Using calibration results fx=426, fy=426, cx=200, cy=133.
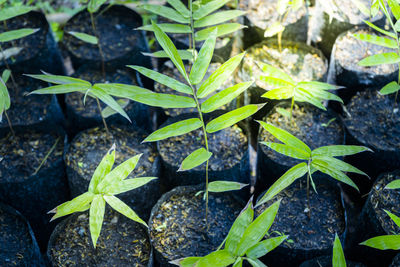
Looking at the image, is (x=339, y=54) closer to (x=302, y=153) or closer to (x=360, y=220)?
(x=360, y=220)

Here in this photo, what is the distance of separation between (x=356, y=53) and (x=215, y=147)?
0.79 m

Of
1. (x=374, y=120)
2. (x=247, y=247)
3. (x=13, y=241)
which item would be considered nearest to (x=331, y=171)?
(x=247, y=247)

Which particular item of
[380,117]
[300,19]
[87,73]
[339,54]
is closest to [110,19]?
[87,73]

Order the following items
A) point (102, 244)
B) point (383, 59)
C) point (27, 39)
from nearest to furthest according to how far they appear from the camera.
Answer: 1. point (383, 59)
2. point (102, 244)
3. point (27, 39)

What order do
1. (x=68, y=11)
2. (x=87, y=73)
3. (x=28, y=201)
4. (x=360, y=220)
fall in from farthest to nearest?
(x=68, y=11) → (x=87, y=73) → (x=28, y=201) → (x=360, y=220)

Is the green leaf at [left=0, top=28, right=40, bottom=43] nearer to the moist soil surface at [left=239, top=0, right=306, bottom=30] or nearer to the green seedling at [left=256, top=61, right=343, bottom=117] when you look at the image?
the green seedling at [left=256, top=61, right=343, bottom=117]

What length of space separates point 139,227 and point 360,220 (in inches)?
29.5

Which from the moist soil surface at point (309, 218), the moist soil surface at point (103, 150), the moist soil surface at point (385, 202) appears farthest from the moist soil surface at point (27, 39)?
the moist soil surface at point (385, 202)

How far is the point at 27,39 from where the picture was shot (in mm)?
2053

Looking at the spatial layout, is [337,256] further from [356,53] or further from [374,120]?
[356,53]

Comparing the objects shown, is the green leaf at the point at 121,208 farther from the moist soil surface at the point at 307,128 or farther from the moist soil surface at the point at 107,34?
the moist soil surface at the point at 107,34

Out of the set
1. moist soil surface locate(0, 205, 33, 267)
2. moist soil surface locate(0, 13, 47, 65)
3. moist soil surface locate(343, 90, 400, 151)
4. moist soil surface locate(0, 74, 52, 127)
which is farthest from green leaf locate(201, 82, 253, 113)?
moist soil surface locate(0, 13, 47, 65)

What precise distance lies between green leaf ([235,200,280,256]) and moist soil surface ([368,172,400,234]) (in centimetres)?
53

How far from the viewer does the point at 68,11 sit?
8.32 ft
